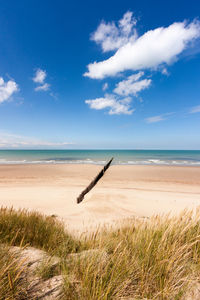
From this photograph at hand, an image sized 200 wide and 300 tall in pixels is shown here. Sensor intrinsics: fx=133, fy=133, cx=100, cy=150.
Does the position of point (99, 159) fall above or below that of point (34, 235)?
below

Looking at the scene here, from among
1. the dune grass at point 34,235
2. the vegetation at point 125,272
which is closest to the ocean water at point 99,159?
the dune grass at point 34,235

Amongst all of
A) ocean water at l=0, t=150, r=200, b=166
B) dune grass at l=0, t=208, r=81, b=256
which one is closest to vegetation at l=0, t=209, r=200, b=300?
dune grass at l=0, t=208, r=81, b=256

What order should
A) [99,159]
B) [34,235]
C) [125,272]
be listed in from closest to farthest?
[125,272]
[34,235]
[99,159]

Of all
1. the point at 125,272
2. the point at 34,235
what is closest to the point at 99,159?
the point at 34,235

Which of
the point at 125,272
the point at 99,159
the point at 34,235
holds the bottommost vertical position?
the point at 99,159

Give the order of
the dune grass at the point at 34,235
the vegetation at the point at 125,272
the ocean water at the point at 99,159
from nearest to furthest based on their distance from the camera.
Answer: the vegetation at the point at 125,272 → the dune grass at the point at 34,235 → the ocean water at the point at 99,159

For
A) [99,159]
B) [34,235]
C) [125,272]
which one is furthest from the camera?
[99,159]

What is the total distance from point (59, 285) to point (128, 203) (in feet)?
21.2

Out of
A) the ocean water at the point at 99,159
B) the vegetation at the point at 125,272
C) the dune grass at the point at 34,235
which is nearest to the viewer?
the vegetation at the point at 125,272

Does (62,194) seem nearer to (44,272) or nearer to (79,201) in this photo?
(79,201)

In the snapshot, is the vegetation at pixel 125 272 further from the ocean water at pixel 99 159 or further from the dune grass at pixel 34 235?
the ocean water at pixel 99 159

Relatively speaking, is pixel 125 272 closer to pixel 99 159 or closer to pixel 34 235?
pixel 34 235

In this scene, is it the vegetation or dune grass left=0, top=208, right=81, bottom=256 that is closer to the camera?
the vegetation

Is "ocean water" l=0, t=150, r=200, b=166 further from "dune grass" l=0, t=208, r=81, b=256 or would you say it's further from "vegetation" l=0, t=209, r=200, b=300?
"vegetation" l=0, t=209, r=200, b=300
